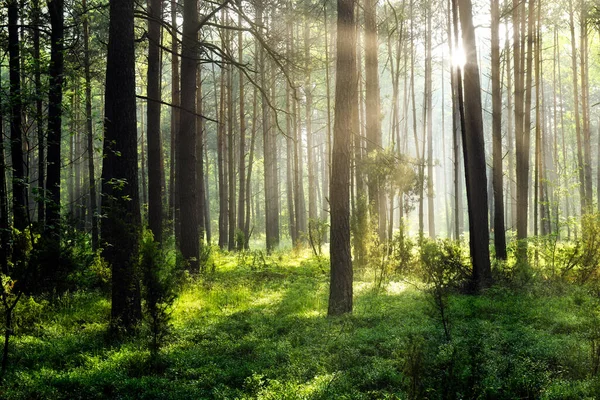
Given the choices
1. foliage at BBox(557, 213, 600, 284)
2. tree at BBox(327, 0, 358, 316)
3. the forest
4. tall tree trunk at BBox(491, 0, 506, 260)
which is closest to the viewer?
the forest

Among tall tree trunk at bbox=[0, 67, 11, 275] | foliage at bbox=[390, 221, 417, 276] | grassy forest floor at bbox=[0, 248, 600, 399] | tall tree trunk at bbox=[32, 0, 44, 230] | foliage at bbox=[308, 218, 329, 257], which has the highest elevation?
tall tree trunk at bbox=[32, 0, 44, 230]

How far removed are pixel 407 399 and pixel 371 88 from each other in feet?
44.1

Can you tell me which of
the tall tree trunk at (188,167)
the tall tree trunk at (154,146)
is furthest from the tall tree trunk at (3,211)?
the tall tree trunk at (188,167)

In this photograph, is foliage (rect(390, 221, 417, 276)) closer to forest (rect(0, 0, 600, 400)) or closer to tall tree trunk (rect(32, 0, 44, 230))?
forest (rect(0, 0, 600, 400))

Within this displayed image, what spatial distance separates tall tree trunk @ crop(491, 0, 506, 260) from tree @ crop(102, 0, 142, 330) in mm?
9993

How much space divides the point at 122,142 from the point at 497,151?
10.8 meters

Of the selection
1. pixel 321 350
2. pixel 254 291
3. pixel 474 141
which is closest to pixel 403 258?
pixel 474 141

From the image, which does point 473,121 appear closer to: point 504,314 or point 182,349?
point 504,314

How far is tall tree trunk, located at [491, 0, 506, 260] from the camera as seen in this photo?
1341 centimetres

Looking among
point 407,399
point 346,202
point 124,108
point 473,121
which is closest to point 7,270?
point 124,108

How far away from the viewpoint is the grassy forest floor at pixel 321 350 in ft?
16.9

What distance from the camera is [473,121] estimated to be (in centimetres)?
1159

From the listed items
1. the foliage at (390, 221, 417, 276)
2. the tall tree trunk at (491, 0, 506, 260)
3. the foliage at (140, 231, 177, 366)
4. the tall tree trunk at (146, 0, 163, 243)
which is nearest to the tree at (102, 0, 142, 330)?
the foliage at (140, 231, 177, 366)

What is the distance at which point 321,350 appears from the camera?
6707 millimetres
